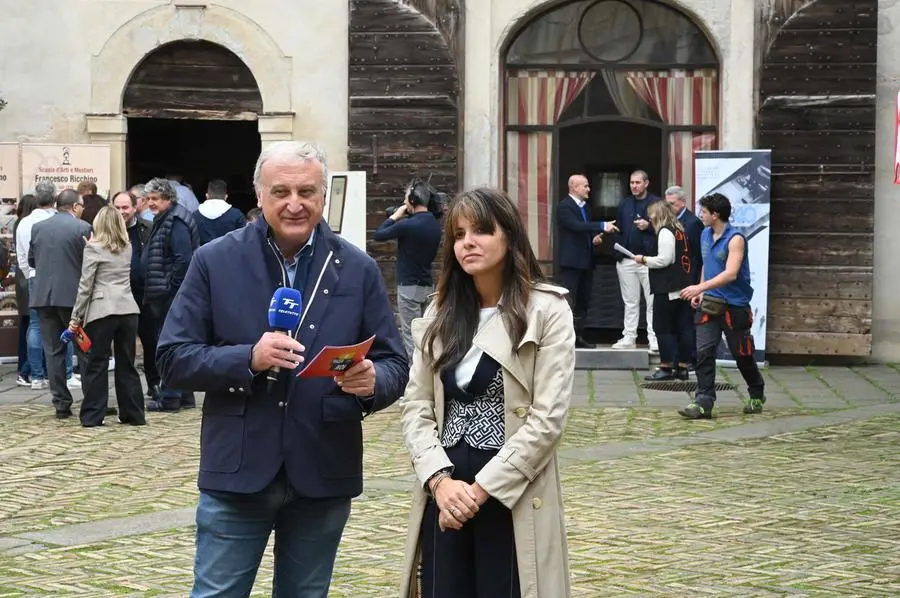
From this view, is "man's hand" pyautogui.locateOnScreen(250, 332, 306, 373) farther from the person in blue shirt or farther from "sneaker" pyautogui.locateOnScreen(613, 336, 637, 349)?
"sneaker" pyautogui.locateOnScreen(613, 336, 637, 349)

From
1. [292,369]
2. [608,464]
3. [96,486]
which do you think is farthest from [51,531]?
[292,369]

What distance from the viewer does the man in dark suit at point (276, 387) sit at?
396 cm

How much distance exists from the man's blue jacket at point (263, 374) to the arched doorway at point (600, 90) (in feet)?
38.1

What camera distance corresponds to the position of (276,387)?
397 cm

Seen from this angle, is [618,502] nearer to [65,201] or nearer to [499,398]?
[499,398]

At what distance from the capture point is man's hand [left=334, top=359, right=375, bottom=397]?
12.8 feet

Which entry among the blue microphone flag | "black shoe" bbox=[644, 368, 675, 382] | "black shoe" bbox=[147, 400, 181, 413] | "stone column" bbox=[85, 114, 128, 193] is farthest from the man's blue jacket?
"stone column" bbox=[85, 114, 128, 193]

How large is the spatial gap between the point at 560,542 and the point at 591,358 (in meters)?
10.7

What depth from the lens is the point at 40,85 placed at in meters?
15.8

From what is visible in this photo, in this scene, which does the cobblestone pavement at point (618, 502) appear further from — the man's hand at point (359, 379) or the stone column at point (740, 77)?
the stone column at point (740, 77)

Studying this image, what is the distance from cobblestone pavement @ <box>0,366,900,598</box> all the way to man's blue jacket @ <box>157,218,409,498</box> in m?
2.35

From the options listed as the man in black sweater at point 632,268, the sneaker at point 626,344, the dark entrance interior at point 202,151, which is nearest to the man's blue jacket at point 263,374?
the man in black sweater at point 632,268

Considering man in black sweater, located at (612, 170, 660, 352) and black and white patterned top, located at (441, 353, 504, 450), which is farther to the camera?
man in black sweater, located at (612, 170, 660, 352)

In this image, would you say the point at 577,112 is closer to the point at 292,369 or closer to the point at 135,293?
the point at 135,293
